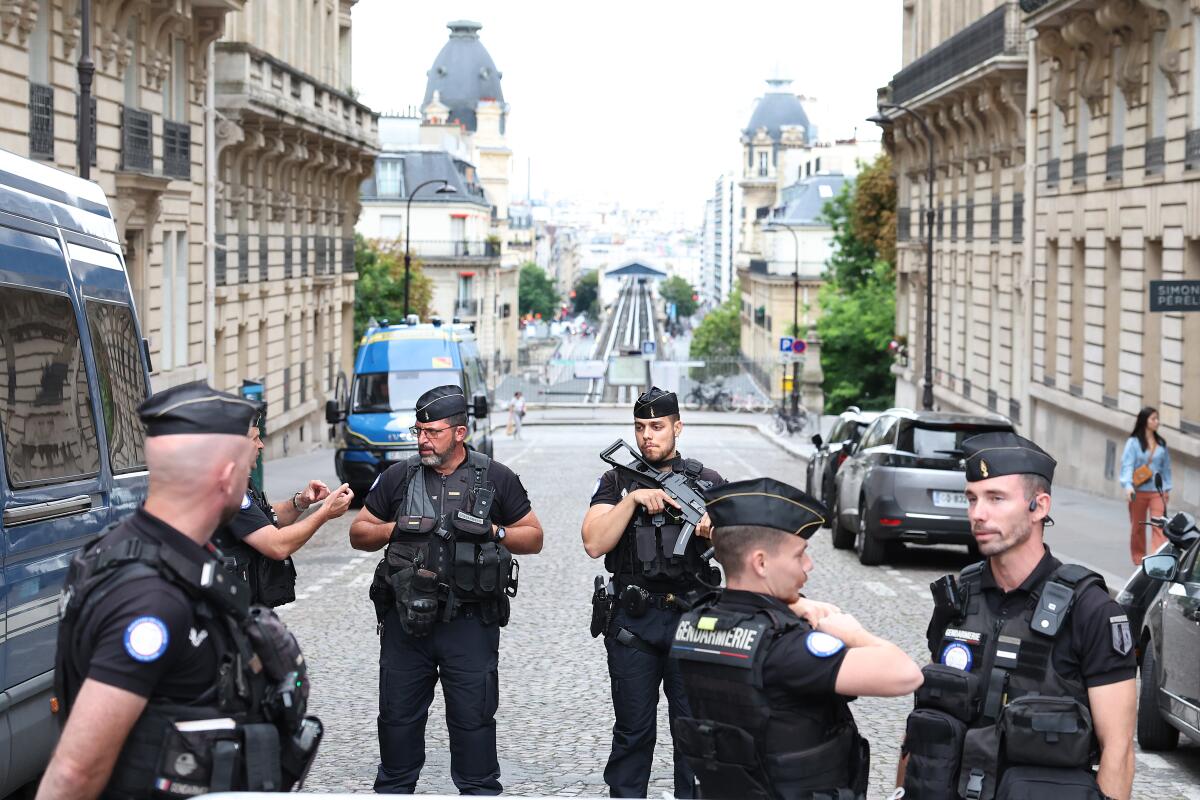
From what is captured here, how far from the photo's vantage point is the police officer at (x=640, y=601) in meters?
7.48

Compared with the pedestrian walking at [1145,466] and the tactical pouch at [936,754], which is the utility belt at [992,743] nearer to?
the tactical pouch at [936,754]

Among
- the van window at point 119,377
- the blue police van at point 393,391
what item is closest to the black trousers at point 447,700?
the van window at point 119,377

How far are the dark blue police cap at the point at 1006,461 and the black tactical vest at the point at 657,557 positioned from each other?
2195mm

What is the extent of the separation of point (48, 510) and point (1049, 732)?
13.5ft

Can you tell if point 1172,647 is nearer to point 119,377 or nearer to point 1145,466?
point 119,377

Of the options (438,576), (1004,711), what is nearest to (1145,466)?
(438,576)

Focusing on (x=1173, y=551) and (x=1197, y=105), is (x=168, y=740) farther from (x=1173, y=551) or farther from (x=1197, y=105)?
(x=1197, y=105)

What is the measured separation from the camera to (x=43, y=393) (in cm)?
748

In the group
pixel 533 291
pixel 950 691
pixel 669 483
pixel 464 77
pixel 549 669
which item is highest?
pixel 464 77

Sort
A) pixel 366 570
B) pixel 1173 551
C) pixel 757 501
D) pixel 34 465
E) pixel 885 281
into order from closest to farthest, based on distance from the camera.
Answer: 1. pixel 757 501
2. pixel 34 465
3. pixel 1173 551
4. pixel 366 570
5. pixel 885 281

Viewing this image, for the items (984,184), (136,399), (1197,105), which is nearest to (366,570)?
(136,399)

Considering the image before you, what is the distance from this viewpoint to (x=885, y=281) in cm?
7738

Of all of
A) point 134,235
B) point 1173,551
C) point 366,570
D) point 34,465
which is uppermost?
point 134,235

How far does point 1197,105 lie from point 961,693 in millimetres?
20944
